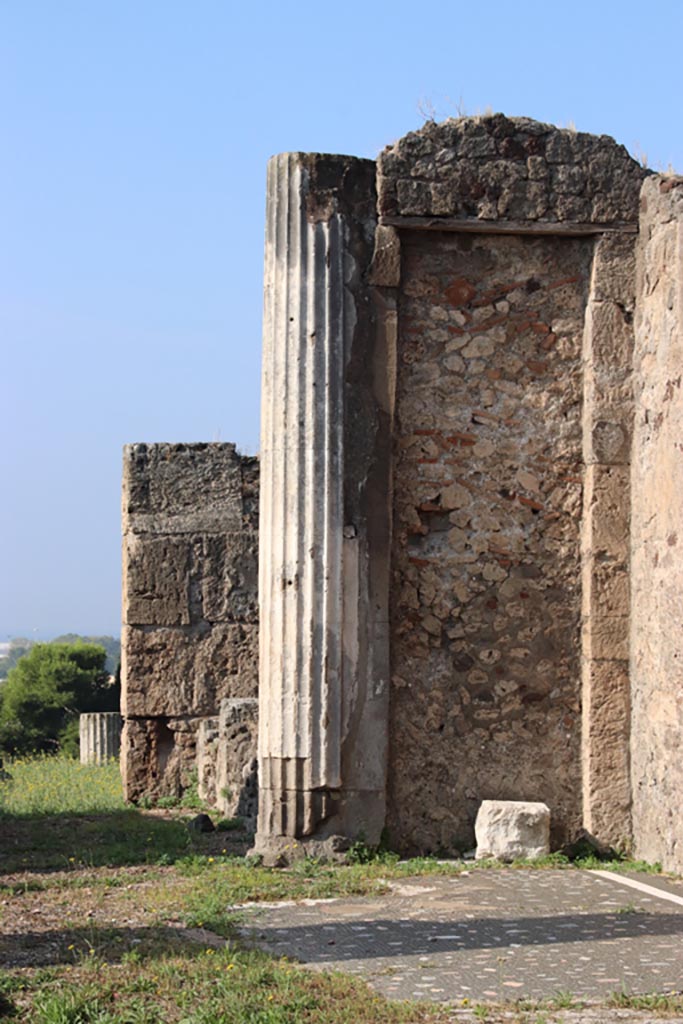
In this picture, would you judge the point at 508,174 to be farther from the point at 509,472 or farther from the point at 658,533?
the point at 658,533

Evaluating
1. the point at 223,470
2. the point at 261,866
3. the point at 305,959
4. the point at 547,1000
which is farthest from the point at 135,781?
the point at 547,1000

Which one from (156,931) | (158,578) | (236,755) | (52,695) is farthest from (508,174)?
(52,695)

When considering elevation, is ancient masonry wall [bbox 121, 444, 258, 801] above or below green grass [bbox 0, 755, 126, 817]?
above

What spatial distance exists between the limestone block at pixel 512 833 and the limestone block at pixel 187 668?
450 centimetres

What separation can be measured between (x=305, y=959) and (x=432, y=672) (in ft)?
9.31

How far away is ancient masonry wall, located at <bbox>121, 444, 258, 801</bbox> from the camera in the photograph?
11734 millimetres

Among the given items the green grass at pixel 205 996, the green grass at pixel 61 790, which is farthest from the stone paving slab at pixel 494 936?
the green grass at pixel 61 790

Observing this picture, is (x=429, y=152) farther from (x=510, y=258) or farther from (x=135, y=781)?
(x=135, y=781)

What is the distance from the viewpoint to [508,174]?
789cm

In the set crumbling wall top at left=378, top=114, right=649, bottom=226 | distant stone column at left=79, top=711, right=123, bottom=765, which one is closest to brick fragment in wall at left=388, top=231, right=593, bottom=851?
crumbling wall top at left=378, top=114, right=649, bottom=226

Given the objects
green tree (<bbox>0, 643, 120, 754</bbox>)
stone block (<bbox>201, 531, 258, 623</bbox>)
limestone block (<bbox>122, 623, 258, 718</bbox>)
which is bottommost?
green tree (<bbox>0, 643, 120, 754</bbox>)

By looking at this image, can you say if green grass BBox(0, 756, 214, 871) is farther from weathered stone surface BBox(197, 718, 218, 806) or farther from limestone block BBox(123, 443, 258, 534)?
limestone block BBox(123, 443, 258, 534)

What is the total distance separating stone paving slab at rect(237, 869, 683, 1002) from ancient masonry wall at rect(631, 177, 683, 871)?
602 mm

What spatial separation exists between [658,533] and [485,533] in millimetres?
964
